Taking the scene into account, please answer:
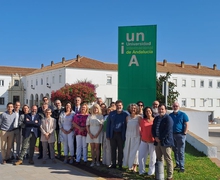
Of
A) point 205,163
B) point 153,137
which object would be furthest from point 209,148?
point 153,137

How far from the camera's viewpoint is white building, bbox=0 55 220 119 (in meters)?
45.1

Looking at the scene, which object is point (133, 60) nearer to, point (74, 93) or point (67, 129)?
point (67, 129)

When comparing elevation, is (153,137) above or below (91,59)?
below

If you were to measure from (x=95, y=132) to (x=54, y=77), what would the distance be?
41.1m

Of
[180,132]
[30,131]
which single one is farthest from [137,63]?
[30,131]

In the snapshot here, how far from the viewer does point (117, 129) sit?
746cm

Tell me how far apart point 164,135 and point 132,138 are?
1.06 metres

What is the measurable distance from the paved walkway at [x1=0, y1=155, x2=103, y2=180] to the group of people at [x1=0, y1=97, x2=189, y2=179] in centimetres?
36

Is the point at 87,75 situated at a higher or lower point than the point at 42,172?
higher

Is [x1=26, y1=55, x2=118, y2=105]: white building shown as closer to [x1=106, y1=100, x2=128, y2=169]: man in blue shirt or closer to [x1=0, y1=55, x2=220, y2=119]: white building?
[x1=0, y1=55, x2=220, y2=119]: white building

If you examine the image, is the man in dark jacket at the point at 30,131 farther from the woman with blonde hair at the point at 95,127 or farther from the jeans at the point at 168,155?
the jeans at the point at 168,155

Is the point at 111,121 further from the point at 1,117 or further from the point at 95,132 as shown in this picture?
the point at 1,117

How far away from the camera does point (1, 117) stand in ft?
27.9

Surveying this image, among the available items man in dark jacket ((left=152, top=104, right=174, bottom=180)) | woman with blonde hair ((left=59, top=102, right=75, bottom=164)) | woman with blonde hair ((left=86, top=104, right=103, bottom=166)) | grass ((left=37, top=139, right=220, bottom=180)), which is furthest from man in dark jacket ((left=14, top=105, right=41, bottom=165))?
man in dark jacket ((left=152, top=104, right=174, bottom=180))
